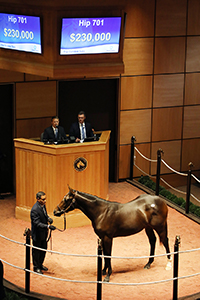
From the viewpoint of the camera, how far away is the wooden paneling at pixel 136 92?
1320 cm

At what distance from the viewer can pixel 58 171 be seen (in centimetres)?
1051

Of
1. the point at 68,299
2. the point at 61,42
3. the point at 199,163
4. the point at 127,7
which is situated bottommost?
the point at 68,299

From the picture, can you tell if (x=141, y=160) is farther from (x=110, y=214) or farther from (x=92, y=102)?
(x=110, y=214)

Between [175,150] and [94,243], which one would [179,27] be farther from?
[94,243]

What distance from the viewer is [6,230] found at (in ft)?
34.8

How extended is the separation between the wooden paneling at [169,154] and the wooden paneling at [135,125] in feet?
1.39

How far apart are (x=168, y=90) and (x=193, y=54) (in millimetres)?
1107

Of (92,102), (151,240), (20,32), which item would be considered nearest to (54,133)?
(20,32)

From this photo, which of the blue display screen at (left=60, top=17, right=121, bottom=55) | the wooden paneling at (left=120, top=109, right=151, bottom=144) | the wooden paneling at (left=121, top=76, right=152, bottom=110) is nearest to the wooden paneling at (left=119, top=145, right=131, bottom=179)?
Answer: the wooden paneling at (left=120, top=109, right=151, bottom=144)

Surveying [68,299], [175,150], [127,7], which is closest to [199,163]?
[175,150]

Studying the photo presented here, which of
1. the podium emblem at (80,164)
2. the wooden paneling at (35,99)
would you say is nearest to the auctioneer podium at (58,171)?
the podium emblem at (80,164)

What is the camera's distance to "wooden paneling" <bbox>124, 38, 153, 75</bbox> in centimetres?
1301

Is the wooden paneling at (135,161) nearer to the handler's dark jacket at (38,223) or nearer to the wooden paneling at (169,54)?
the wooden paneling at (169,54)

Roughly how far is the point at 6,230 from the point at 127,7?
5883 mm
